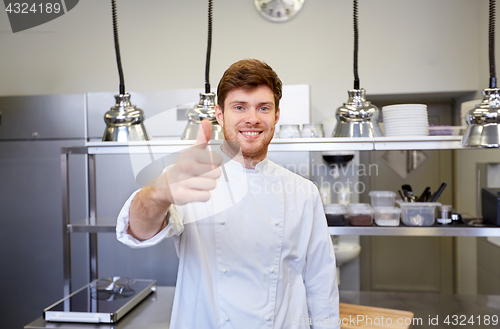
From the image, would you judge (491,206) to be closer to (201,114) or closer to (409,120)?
(409,120)

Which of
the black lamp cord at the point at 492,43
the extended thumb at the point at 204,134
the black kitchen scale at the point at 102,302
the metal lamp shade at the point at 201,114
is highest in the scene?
the black lamp cord at the point at 492,43

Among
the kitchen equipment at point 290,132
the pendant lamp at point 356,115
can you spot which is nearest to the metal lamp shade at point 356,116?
the pendant lamp at point 356,115

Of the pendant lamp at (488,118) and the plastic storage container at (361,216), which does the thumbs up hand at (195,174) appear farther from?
the plastic storage container at (361,216)

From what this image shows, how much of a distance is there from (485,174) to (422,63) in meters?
0.85

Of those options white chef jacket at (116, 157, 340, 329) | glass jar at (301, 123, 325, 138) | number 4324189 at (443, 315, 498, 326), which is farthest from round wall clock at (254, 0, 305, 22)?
number 4324189 at (443, 315, 498, 326)

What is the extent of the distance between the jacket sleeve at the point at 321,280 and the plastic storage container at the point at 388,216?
0.41 metres

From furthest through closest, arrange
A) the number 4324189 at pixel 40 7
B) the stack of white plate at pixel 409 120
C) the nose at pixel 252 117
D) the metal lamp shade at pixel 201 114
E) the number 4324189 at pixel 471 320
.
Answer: the number 4324189 at pixel 40 7
the number 4324189 at pixel 471 320
the stack of white plate at pixel 409 120
the metal lamp shade at pixel 201 114
the nose at pixel 252 117

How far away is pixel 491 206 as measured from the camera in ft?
4.89

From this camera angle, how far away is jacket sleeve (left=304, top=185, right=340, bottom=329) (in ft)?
3.80

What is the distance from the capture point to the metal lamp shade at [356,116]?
131 centimetres

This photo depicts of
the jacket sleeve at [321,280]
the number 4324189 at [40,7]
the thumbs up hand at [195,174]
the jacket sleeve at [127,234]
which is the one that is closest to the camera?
the thumbs up hand at [195,174]

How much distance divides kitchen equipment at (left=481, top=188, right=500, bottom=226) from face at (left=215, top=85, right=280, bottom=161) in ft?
3.28

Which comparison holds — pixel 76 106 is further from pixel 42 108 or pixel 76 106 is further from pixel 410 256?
pixel 410 256

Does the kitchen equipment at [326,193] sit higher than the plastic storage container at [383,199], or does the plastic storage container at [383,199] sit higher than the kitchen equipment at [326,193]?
the plastic storage container at [383,199]
